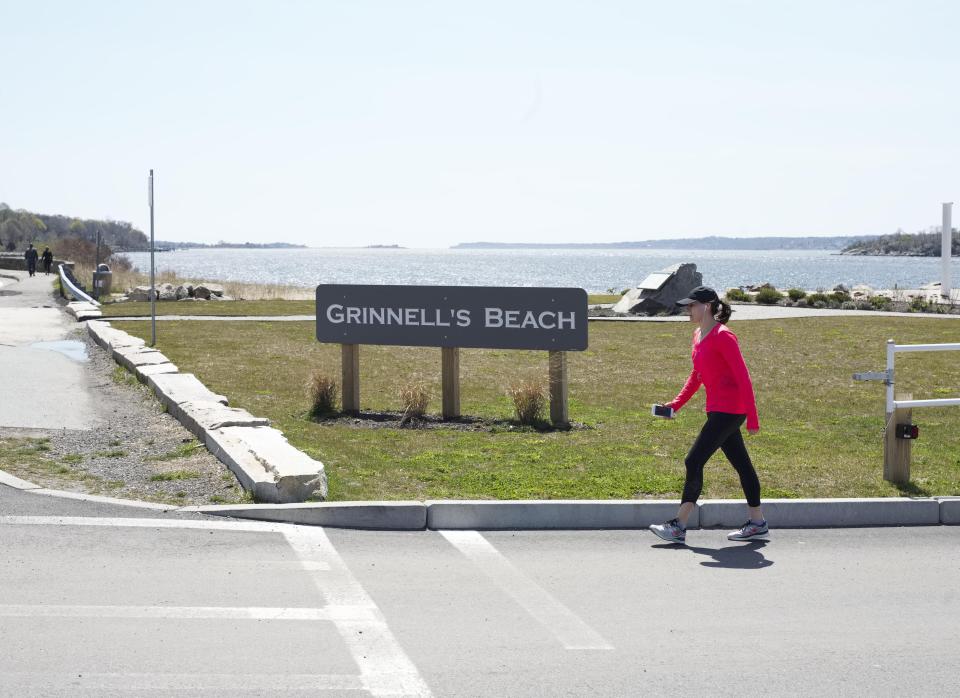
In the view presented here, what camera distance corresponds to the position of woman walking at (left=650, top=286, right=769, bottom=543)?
771cm

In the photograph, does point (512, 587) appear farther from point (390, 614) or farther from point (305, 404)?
point (305, 404)

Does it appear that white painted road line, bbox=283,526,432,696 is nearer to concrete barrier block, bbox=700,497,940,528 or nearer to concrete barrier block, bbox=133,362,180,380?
concrete barrier block, bbox=700,497,940,528

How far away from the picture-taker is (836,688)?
16.4 feet

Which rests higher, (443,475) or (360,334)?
(360,334)

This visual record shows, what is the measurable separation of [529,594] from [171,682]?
87.1 inches

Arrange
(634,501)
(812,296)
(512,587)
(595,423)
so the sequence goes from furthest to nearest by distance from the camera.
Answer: (812,296) < (595,423) < (634,501) < (512,587)

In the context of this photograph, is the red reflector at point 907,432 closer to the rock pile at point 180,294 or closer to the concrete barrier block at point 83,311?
the concrete barrier block at point 83,311

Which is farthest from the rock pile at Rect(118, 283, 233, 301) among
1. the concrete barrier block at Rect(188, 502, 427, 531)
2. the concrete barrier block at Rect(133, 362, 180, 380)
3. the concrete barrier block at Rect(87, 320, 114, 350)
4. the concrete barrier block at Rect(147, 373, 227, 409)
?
the concrete barrier block at Rect(188, 502, 427, 531)

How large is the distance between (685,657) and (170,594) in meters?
2.86

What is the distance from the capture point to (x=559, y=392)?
12828 millimetres

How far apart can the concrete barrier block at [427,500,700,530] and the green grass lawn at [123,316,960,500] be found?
526 mm

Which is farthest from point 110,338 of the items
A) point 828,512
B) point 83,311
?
point 828,512

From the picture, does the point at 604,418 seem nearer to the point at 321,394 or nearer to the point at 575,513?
the point at 321,394

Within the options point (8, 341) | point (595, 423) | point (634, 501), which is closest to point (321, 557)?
point (634, 501)
